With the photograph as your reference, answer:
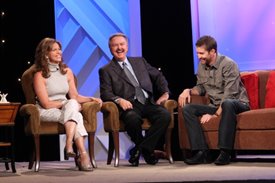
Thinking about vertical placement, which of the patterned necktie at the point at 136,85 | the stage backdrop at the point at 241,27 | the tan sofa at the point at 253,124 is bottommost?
the tan sofa at the point at 253,124

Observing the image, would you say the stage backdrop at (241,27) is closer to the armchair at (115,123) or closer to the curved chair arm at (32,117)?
the armchair at (115,123)

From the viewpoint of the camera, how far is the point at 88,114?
4895 mm

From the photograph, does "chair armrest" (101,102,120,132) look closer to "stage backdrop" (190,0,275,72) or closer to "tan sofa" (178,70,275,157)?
"tan sofa" (178,70,275,157)

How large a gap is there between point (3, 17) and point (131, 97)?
7.16ft

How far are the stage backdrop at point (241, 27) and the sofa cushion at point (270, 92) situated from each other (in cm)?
70

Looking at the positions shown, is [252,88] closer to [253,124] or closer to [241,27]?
[253,124]

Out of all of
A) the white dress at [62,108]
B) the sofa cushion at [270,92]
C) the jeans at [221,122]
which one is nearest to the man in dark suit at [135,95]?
the jeans at [221,122]

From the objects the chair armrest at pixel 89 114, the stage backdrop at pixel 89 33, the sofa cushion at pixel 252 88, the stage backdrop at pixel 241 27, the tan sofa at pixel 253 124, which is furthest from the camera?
the stage backdrop at pixel 89 33

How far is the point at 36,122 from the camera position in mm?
4684

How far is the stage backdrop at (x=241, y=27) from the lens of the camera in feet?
19.1

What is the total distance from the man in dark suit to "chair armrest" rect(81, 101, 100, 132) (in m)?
0.26

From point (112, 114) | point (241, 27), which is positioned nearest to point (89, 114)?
point (112, 114)

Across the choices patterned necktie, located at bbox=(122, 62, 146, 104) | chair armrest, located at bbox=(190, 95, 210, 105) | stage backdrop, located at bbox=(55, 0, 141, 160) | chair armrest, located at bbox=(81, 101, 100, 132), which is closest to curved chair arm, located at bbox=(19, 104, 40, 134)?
chair armrest, located at bbox=(81, 101, 100, 132)

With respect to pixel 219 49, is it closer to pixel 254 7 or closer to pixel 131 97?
pixel 254 7
